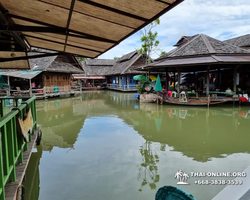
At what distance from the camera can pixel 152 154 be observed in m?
4.75

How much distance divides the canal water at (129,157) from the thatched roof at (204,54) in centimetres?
521

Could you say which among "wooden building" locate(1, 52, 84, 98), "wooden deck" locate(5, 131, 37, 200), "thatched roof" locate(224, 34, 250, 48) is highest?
"thatched roof" locate(224, 34, 250, 48)

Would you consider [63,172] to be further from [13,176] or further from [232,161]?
[232,161]

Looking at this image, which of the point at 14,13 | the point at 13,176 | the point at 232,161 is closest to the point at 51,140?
the point at 13,176

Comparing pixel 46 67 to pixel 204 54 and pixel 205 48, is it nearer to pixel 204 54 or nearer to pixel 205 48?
pixel 204 54

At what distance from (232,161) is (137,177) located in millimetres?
2120

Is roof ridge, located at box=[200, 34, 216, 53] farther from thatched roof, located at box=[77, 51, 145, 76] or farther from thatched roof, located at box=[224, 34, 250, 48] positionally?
thatched roof, located at box=[77, 51, 145, 76]

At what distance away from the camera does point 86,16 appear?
261 centimetres

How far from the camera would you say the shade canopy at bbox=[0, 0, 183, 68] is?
220 cm

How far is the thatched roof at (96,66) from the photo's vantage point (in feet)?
108

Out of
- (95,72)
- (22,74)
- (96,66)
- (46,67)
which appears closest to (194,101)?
(46,67)

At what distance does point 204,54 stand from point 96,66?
24.3 metres

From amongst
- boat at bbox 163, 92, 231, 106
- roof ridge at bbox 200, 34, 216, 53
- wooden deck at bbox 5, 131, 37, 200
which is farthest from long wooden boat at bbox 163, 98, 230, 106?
wooden deck at bbox 5, 131, 37, 200

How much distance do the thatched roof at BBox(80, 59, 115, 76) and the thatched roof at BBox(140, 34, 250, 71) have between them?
19.6 m
